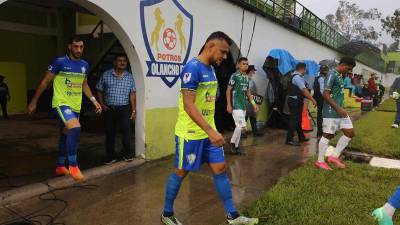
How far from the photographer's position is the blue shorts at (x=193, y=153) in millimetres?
3754

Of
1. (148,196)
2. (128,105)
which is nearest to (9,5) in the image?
(128,105)

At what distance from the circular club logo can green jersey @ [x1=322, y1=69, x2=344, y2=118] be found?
2853 mm

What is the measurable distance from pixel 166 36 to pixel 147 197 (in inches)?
126

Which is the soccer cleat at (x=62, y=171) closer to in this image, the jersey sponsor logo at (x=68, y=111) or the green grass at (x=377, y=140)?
the jersey sponsor logo at (x=68, y=111)

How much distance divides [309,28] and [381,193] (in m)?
13.7

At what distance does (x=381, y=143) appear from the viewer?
895 centimetres

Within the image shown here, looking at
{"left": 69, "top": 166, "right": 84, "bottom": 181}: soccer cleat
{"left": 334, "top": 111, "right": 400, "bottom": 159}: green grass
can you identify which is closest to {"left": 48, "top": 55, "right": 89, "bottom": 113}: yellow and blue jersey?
{"left": 69, "top": 166, "right": 84, "bottom": 181}: soccer cleat

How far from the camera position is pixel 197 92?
3.75 metres

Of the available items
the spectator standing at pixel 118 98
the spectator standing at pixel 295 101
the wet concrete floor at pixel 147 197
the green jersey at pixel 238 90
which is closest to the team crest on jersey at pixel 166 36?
the spectator standing at pixel 118 98

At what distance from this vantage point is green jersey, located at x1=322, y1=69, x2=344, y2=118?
6281 millimetres

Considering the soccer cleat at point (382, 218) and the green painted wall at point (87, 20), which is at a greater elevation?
the green painted wall at point (87, 20)

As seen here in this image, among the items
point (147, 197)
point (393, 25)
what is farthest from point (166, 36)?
point (393, 25)

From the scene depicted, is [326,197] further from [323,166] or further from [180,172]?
[180,172]

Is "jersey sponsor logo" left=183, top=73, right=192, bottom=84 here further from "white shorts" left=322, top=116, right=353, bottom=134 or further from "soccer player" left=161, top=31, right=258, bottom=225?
"white shorts" left=322, top=116, right=353, bottom=134
